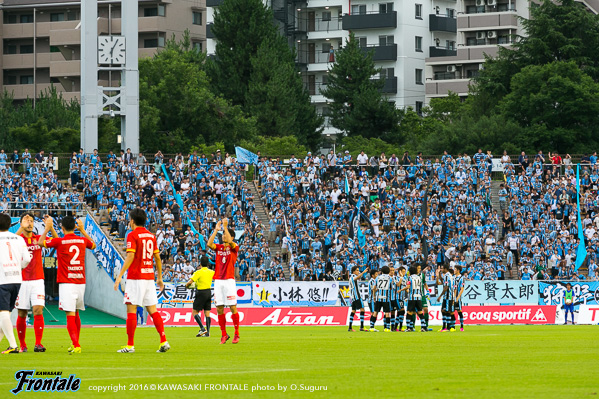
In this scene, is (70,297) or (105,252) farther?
(105,252)

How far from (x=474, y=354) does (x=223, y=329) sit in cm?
508

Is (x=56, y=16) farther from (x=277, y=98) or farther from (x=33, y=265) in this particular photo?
(x=33, y=265)

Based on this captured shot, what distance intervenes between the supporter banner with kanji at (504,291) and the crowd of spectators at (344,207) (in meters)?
2.77

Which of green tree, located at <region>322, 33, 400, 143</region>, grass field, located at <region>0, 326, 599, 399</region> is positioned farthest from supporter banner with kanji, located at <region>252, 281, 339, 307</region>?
green tree, located at <region>322, 33, 400, 143</region>

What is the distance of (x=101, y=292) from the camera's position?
1590 inches

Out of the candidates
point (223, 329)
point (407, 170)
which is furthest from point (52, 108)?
point (223, 329)

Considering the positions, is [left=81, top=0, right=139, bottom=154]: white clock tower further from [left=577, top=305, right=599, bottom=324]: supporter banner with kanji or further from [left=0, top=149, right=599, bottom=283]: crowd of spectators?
[left=577, top=305, right=599, bottom=324]: supporter banner with kanji

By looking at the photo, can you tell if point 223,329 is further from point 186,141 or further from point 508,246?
point 186,141

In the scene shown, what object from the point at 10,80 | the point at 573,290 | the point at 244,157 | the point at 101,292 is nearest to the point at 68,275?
the point at 573,290

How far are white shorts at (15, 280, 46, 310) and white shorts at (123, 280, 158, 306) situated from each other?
1760 mm

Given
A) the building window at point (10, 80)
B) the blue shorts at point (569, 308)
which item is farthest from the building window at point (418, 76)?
the blue shorts at point (569, 308)

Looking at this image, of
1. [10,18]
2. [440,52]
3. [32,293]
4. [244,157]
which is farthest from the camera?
[440,52]

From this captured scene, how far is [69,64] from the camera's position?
286 feet

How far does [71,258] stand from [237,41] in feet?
221
